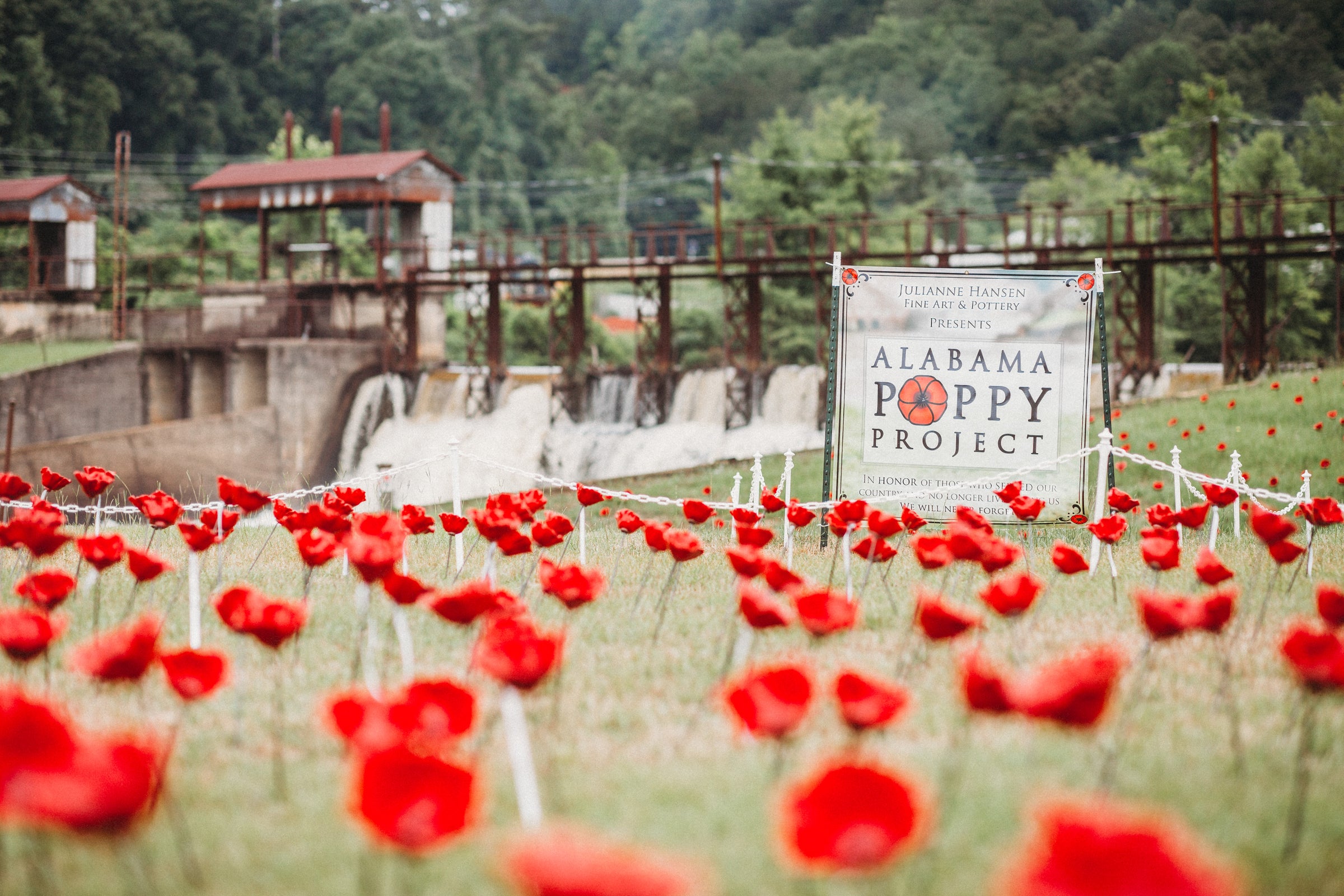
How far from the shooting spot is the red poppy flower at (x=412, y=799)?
8.05 feet

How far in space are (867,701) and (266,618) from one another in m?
1.86

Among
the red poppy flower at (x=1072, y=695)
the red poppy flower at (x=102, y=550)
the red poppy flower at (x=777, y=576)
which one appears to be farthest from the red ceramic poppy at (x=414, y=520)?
the red poppy flower at (x=1072, y=695)

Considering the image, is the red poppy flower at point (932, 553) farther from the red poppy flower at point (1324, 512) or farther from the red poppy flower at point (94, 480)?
the red poppy flower at point (94, 480)

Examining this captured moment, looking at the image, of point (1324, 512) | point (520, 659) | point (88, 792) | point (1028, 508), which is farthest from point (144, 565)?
point (1324, 512)

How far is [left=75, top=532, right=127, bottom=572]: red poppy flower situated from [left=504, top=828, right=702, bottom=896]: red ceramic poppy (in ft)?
12.1

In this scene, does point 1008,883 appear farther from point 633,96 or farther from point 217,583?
point 633,96

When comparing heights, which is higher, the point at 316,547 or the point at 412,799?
the point at 316,547

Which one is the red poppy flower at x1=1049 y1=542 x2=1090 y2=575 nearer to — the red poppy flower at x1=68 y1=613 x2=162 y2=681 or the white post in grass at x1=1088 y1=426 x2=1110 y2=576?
the white post in grass at x1=1088 y1=426 x2=1110 y2=576

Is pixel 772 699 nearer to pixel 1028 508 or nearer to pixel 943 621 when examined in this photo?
pixel 943 621

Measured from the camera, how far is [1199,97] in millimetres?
44719

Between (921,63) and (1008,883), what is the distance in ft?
297

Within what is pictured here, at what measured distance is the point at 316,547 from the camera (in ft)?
17.6

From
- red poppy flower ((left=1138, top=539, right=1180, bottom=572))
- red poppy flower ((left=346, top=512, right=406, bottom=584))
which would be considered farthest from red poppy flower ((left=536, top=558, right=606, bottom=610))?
red poppy flower ((left=1138, top=539, right=1180, bottom=572))

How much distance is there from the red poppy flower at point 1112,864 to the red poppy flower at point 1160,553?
→ 3.16 meters
